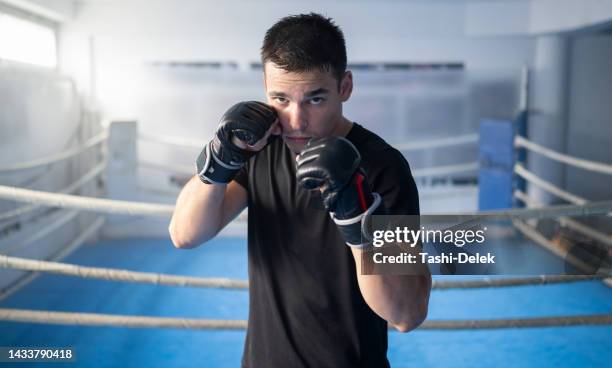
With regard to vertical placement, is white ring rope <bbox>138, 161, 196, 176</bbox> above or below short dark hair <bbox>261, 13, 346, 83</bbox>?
below

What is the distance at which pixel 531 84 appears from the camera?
539 centimetres

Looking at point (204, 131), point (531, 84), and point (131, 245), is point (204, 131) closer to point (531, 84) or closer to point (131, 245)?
point (131, 245)

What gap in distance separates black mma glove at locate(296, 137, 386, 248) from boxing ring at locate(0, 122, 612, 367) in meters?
0.64

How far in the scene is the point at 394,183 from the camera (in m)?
0.98

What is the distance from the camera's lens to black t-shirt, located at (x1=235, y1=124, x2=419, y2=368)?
1.00m

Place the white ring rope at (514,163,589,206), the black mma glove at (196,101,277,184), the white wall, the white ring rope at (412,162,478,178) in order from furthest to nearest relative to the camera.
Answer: the white ring rope at (412,162,478,178)
the white wall
the white ring rope at (514,163,589,206)
the black mma glove at (196,101,277,184)

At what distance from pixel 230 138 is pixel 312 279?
11.9 inches

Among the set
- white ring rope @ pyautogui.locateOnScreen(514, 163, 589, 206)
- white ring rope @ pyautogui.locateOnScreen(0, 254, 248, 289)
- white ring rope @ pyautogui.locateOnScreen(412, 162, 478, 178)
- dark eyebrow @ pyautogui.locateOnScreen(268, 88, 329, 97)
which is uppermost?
dark eyebrow @ pyautogui.locateOnScreen(268, 88, 329, 97)

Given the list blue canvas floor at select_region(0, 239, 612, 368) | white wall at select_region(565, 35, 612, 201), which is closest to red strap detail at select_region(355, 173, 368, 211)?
blue canvas floor at select_region(0, 239, 612, 368)

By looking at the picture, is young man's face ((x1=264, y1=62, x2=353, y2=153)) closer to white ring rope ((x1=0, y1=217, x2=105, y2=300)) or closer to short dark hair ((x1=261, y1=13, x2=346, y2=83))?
short dark hair ((x1=261, y1=13, x2=346, y2=83))

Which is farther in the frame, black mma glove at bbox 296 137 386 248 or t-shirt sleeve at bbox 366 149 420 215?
t-shirt sleeve at bbox 366 149 420 215

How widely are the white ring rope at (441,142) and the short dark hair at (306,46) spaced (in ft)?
14.8

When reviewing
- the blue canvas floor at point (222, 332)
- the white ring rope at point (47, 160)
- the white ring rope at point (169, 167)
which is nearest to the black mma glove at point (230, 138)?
the blue canvas floor at point (222, 332)

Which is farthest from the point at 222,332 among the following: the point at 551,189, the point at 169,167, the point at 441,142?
the point at 441,142
